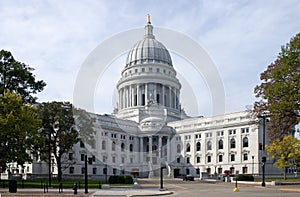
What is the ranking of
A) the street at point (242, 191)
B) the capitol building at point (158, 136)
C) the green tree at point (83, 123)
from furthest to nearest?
the capitol building at point (158, 136), the green tree at point (83, 123), the street at point (242, 191)

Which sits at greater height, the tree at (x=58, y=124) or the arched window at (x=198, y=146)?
the tree at (x=58, y=124)

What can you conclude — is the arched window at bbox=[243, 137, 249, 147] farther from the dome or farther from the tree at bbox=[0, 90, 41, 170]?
the tree at bbox=[0, 90, 41, 170]

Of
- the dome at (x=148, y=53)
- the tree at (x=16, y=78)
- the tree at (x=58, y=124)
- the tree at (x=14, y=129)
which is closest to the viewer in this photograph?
the tree at (x=14, y=129)

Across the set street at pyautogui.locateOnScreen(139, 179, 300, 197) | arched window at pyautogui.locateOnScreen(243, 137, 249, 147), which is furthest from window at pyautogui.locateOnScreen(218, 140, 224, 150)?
street at pyautogui.locateOnScreen(139, 179, 300, 197)

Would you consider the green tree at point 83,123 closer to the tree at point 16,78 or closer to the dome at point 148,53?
the tree at point 16,78

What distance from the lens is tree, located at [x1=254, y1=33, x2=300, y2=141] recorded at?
1736 inches

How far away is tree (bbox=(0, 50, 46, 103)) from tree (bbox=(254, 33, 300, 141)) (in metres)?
28.9

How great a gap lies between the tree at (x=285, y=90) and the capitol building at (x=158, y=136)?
41561 millimetres

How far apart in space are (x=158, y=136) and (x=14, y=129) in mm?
79164

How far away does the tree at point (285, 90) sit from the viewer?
1736 inches

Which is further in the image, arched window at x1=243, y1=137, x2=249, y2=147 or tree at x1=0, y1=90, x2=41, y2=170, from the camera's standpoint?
arched window at x1=243, y1=137, x2=249, y2=147

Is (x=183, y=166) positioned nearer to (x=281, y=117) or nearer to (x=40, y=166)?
(x=40, y=166)

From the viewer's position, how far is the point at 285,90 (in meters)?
44.5

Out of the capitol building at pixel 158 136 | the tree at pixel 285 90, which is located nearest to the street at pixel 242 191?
the tree at pixel 285 90
